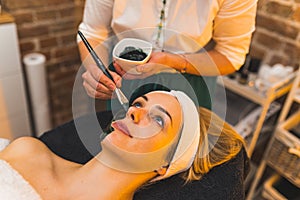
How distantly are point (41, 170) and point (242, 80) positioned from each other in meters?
1.01

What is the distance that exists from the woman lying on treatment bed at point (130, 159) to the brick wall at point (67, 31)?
0.82 metres

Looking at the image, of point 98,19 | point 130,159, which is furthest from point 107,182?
point 98,19

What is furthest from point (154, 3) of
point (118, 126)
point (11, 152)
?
point (11, 152)

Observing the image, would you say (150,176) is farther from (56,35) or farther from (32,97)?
(56,35)

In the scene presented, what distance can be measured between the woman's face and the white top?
230 mm

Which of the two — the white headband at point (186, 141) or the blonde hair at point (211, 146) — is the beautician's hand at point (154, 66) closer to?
the white headband at point (186, 141)

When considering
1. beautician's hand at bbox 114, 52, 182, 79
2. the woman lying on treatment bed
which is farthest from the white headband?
beautician's hand at bbox 114, 52, 182, 79

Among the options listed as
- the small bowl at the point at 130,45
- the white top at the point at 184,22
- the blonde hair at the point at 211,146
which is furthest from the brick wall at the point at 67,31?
the small bowl at the point at 130,45

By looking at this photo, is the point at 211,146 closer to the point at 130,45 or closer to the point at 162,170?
the point at 162,170

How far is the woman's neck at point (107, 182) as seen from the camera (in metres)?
0.97

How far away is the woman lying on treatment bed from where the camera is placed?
0.92 meters

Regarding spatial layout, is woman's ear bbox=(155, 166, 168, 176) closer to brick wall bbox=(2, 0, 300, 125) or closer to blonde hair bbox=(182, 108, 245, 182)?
blonde hair bbox=(182, 108, 245, 182)

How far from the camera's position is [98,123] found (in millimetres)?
1185

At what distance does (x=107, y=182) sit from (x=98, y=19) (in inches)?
21.6
